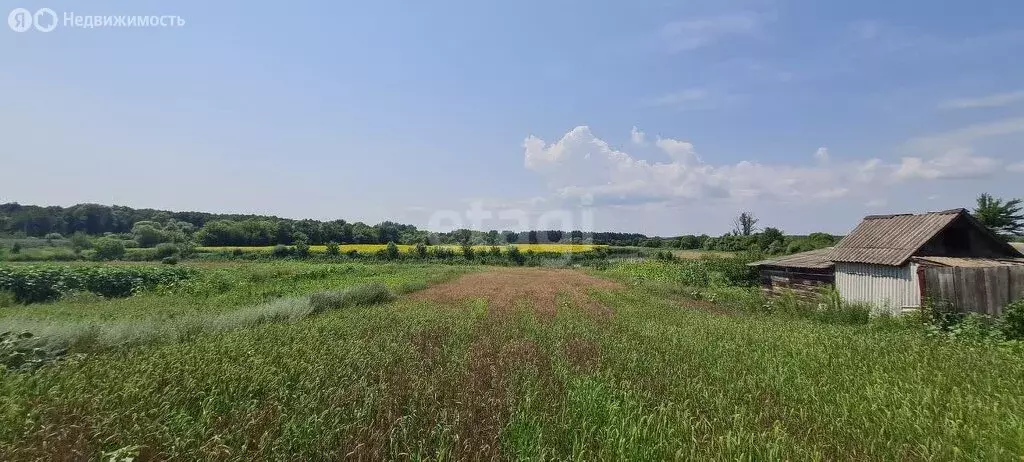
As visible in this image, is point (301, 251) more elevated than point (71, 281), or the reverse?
point (301, 251)

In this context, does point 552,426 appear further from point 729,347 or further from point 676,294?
point 676,294

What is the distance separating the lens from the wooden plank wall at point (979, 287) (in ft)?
35.8

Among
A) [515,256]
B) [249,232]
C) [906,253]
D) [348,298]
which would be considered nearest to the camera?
[906,253]

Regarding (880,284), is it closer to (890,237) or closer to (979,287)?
(890,237)

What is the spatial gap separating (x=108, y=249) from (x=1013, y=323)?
68257 mm

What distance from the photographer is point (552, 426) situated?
4668 mm

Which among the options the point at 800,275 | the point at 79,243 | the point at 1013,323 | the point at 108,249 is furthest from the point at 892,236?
the point at 79,243

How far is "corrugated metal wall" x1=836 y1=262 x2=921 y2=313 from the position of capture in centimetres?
1375

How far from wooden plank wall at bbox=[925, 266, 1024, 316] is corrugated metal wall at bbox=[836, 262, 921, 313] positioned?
1242 millimetres

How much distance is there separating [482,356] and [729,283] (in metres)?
24.7

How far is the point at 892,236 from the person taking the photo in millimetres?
15758

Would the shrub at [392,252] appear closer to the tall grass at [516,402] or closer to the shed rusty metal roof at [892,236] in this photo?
the shed rusty metal roof at [892,236]

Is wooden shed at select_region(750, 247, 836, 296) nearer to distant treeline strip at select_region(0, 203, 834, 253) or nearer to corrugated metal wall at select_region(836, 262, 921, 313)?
corrugated metal wall at select_region(836, 262, 921, 313)

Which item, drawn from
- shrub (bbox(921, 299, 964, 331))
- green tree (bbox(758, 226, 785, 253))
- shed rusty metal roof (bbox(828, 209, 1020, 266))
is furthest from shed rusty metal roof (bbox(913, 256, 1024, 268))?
green tree (bbox(758, 226, 785, 253))
